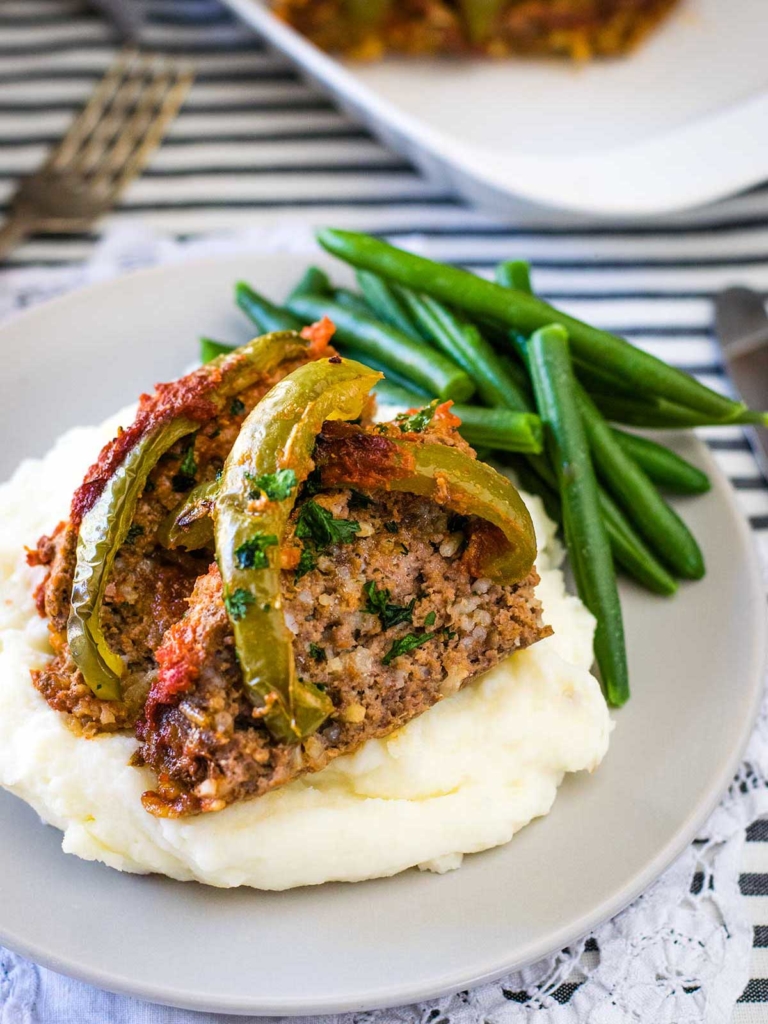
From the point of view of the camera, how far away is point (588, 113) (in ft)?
25.7

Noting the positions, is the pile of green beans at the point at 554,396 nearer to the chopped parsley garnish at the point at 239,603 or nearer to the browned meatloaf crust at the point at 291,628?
the browned meatloaf crust at the point at 291,628

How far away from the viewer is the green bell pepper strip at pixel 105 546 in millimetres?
3717

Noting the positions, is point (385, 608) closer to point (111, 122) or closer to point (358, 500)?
point (358, 500)

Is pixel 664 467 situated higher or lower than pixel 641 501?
higher

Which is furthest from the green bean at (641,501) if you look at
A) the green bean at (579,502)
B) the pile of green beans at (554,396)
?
the green bean at (579,502)

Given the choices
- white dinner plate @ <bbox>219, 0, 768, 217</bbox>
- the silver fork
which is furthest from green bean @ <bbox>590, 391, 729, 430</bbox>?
the silver fork

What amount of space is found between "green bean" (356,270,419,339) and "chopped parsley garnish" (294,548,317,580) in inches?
81.9

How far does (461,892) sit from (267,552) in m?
1.45

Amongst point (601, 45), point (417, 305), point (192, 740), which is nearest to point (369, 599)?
point (192, 740)

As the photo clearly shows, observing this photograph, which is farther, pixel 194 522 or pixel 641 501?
pixel 641 501

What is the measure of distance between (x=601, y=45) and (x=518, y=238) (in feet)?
6.72

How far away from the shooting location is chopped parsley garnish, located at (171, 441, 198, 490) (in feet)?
13.3

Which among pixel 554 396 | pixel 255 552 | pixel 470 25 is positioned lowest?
pixel 255 552

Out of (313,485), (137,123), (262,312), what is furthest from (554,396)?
(137,123)
